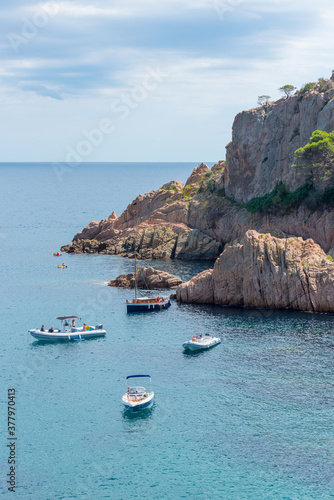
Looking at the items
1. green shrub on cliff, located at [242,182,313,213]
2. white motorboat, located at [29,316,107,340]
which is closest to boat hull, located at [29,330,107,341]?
white motorboat, located at [29,316,107,340]

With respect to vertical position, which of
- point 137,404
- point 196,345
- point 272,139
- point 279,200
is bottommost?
point 137,404

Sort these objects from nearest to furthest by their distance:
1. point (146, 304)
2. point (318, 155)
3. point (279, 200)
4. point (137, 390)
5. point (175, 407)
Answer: point (175, 407) < point (137, 390) < point (146, 304) < point (318, 155) < point (279, 200)

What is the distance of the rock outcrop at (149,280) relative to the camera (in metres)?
120

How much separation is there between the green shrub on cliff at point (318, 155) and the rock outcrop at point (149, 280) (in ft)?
118

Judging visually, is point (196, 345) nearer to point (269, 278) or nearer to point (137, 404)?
point (137, 404)

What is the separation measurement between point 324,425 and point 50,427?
26351 mm

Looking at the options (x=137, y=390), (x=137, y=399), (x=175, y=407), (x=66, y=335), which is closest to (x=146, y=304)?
(x=66, y=335)

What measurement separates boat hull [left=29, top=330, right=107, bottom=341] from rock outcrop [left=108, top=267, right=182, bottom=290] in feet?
91.1

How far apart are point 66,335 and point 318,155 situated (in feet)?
220

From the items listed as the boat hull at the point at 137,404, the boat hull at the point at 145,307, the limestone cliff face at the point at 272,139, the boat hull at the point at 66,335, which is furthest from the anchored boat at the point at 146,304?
the limestone cliff face at the point at 272,139

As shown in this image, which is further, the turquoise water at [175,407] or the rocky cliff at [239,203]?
the rocky cliff at [239,203]

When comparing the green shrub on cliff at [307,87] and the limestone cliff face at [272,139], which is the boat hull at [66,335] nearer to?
the limestone cliff face at [272,139]

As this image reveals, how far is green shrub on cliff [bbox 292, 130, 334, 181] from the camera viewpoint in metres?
129

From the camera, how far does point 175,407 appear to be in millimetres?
67375
